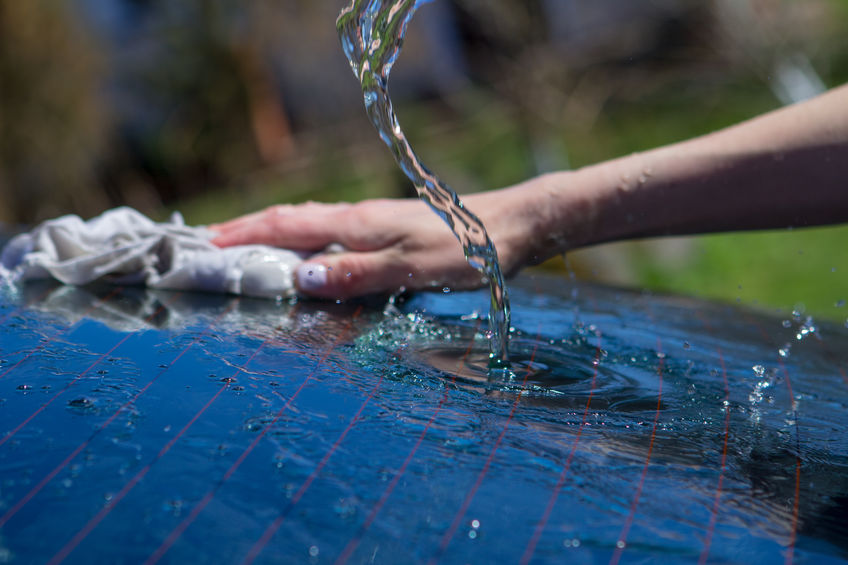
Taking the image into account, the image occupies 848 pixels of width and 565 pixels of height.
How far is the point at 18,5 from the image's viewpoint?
8438 millimetres

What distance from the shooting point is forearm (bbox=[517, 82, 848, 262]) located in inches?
70.1

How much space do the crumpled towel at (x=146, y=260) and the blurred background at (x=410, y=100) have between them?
13.9ft

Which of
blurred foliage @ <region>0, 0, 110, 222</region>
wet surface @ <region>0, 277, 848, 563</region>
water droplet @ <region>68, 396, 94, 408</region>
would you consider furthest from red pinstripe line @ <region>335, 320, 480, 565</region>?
blurred foliage @ <region>0, 0, 110, 222</region>

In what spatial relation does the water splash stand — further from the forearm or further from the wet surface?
the forearm

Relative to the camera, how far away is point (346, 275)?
1.92 meters

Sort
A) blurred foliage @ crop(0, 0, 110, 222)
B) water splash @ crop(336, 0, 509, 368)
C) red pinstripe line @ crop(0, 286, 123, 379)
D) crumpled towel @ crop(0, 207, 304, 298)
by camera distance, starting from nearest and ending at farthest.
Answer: red pinstripe line @ crop(0, 286, 123, 379) → water splash @ crop(336, 0, 509, 368) → crumpled towel @ crop(0, 207, 304, 298) → blurred foliage @ crop(0, 0, 110, 222)

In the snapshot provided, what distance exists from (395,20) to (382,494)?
3.61 ft

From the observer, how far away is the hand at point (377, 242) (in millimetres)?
1929

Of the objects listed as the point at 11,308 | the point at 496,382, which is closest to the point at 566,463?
the point at 496,382

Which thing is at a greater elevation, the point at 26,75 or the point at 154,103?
the point at 154,103

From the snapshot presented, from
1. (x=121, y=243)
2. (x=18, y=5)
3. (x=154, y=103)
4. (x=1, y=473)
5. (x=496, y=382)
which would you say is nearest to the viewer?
(x=1, y=473)

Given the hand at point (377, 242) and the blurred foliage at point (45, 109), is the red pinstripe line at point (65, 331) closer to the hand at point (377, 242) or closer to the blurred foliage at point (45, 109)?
the hand at point (377, 242)

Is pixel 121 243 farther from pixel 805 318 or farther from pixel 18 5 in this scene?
pixel 18 5

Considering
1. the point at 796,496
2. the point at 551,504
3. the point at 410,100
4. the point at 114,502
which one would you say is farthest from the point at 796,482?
the point at 410,100
